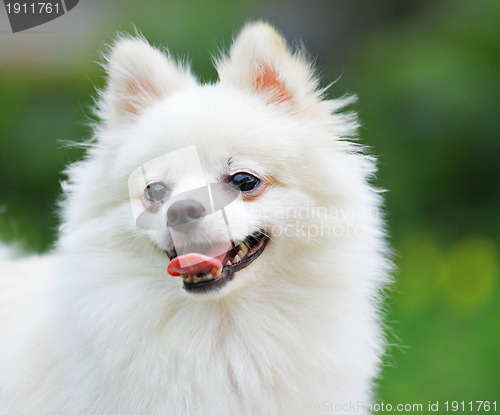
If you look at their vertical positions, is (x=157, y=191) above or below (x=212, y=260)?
above

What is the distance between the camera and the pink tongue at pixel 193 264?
6.67 feet

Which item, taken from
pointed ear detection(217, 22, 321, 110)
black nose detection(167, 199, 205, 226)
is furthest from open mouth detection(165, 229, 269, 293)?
pointed ear detection(217, 22, 321, 110)

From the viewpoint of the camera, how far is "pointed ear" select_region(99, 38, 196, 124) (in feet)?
7.98

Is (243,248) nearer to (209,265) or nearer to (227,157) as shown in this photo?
(209,265)

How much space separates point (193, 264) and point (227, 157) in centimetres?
42

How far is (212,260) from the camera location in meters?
2.06

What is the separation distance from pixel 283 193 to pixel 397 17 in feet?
13.0

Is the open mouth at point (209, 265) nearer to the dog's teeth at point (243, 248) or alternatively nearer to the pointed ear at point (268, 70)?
the dog's teeth at point (243, 248)

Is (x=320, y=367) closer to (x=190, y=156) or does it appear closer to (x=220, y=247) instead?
(x=220, y=247)

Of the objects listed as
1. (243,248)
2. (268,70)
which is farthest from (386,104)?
(243,248)

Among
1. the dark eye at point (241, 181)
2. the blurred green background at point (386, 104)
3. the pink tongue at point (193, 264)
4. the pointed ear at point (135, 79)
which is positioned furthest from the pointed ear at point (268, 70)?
the blurred green background at point (386, 104)

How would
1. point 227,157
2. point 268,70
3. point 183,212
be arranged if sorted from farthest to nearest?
point 268,70 → point 227,157 → point 183,212

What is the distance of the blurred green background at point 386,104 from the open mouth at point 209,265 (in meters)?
2.90

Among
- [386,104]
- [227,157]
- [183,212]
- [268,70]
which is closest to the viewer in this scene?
[183,212]
